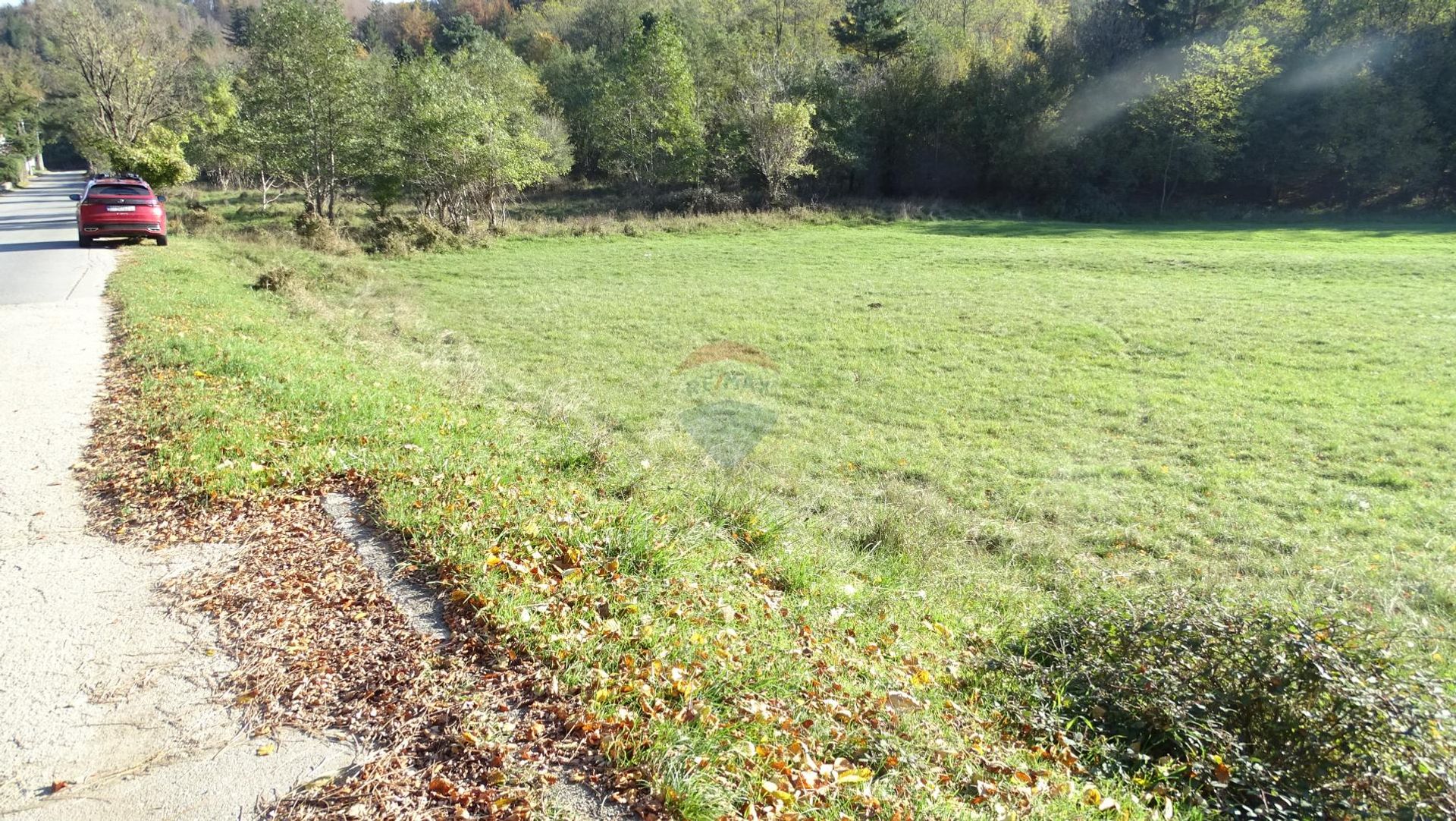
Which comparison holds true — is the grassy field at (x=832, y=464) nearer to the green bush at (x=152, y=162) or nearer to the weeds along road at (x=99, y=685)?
the weeds along road at (x=99, y=685)

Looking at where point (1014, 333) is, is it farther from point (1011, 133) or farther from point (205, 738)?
point (1011, 133)

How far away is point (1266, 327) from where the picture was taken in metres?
16.2

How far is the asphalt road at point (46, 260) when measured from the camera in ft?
41.7

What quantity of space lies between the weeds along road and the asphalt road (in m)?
9.23

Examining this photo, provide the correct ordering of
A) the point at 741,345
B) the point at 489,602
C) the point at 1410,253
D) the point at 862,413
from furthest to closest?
the point at 1410,253 → the point at 741,345 → the point at 862,413 → the point at 489,602

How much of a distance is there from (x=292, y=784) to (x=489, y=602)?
1232mm

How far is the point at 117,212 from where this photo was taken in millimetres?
19219

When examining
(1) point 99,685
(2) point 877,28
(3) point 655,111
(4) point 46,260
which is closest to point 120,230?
(4) point 46,260

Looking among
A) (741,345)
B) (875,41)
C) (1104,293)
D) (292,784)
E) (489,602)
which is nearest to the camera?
(292,784)

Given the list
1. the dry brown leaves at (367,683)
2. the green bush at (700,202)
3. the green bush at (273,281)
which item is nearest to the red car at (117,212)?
the green bush at (273,281)

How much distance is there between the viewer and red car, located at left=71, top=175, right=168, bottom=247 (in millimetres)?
18922

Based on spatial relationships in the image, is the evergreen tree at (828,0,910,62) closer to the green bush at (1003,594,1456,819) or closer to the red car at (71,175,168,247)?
the red car at (71,175,168,247)

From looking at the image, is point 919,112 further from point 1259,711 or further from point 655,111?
point 1259,711

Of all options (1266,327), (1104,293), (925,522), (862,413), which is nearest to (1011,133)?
(1104,293)
